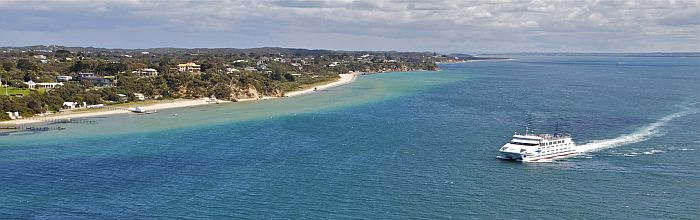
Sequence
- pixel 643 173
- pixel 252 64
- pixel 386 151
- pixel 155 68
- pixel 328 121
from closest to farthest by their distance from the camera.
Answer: pixel 643 173
pixel 386 151
pixel 328 121
pixel 155 68
pixel 252 64

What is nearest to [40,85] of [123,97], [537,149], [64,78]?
[64,78]

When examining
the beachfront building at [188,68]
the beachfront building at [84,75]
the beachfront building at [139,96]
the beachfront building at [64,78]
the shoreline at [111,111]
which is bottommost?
the shoreline at [111,111]

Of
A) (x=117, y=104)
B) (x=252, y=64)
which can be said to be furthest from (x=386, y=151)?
(x=252, y=64)

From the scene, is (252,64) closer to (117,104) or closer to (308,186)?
(117,104)

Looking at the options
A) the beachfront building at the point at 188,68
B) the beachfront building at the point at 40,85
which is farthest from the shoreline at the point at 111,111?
the beachfront building at the point at 188,68

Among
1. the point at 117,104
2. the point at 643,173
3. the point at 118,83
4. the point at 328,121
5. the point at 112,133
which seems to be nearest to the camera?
the point at 643,173

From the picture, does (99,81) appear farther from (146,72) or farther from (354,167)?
(354,167)

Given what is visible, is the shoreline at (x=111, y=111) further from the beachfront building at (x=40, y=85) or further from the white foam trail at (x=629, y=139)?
the white foam trail at (x=629, y=139)

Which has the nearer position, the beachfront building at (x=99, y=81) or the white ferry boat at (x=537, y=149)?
the white ferry boat at (x=537, y=149)
